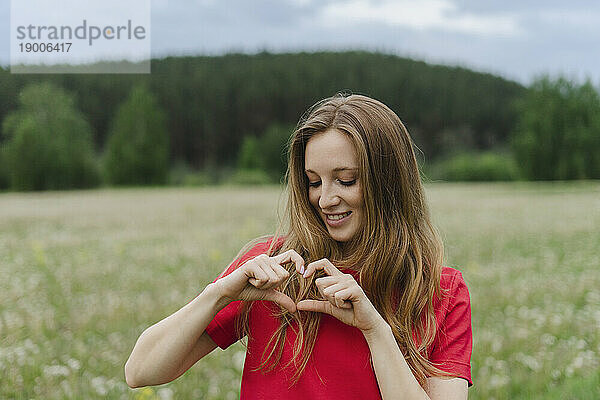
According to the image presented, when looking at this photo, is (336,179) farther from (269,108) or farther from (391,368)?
(269,108)

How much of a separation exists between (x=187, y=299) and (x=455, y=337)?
6.03 m

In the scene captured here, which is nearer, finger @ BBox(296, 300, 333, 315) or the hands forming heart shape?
the hands forming heart shape

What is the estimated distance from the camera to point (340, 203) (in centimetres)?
264

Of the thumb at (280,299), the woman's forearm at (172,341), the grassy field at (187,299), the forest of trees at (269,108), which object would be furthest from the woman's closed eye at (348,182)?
the forest of trees at (269,108)

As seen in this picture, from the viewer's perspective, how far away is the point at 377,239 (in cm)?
269

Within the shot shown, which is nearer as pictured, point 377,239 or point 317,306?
point 317,306

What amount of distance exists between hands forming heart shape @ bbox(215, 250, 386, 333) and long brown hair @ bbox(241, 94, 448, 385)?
0.55ft

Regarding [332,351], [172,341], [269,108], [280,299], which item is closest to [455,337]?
[332,351]

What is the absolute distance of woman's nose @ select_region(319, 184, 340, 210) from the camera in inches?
Answer: 102

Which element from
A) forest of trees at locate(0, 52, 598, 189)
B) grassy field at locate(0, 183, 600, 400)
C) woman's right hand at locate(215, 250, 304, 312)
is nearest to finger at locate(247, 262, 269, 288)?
woman's right hand at locate(215, 250, 304, 312)

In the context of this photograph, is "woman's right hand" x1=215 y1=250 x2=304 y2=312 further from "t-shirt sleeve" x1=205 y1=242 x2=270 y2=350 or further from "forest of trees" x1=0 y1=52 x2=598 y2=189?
"forest of trees" x1=0 y1=52 x2=598 y2=189

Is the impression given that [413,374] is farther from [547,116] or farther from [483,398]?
[547,116]

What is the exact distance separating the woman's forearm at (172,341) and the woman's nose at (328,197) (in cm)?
51

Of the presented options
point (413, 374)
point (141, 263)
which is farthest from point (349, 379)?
point (141, 263)
